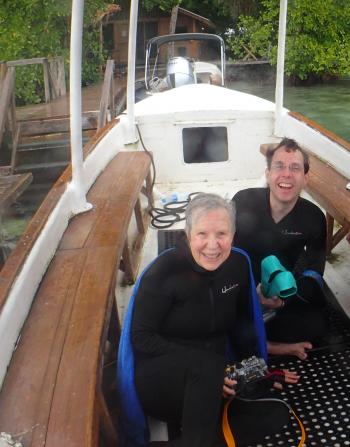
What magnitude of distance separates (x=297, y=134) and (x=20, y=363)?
331cm

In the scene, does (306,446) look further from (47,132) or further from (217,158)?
(47,132)

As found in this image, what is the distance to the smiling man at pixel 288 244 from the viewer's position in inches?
96.8

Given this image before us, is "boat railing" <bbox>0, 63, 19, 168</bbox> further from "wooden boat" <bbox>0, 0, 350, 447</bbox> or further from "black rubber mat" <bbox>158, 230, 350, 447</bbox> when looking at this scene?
"black rubber mat" <bbox>158, 230, 350, 447</bbox>

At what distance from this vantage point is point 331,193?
9.58 ft

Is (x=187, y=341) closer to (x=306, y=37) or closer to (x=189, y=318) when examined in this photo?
(x=189, y=318)

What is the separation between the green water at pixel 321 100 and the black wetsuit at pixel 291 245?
12.2 m

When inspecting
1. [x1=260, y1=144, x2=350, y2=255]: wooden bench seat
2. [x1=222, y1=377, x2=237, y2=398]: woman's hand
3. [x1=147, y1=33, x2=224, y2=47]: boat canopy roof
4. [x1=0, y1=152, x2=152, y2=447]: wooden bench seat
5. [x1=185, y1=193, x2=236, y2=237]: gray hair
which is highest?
[x1=147, y1=33, x2=224, y2=47]: boat canopy roof

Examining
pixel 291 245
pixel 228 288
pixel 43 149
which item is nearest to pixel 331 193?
pixel 291 245

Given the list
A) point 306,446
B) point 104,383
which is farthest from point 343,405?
point 104,383

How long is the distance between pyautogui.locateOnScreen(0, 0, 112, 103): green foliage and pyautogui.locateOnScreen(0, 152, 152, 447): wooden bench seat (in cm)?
1113

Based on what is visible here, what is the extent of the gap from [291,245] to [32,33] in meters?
13.3

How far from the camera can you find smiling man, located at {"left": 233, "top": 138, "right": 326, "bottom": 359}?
8.07ft

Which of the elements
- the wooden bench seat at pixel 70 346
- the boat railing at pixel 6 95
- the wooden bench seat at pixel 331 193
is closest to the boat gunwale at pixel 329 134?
the wooden bench seat at pixel 331 193

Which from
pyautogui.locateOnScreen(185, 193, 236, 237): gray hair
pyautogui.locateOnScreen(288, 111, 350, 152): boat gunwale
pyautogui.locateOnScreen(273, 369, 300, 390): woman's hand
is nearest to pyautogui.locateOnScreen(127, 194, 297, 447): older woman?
pyautogui.locateOnScreen(185, 193, 236, 237): gray hair
